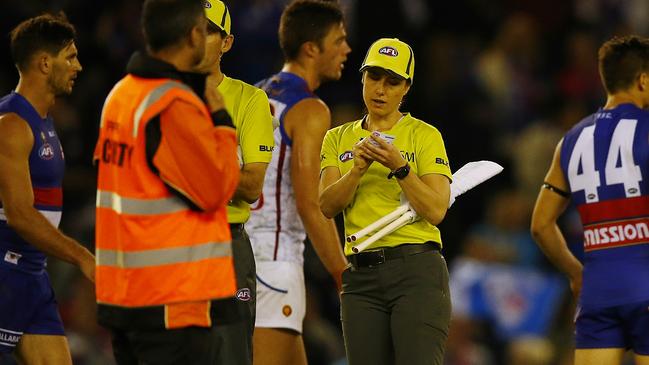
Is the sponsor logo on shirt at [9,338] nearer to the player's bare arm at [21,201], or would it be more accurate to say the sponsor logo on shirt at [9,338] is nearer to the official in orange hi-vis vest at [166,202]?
the player's bare arm at [21,201]

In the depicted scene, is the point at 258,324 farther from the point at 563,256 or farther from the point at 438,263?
the point at 563,256

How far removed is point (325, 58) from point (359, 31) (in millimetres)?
5877

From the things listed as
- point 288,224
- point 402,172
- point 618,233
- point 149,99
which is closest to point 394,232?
point 402,172

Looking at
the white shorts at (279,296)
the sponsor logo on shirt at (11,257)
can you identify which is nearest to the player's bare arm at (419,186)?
the white shorts at (279,296)

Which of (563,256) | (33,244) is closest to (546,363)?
(563,256)

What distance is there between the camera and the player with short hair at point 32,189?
651cm

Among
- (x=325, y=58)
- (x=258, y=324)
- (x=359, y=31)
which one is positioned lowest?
(x=258, y=324)

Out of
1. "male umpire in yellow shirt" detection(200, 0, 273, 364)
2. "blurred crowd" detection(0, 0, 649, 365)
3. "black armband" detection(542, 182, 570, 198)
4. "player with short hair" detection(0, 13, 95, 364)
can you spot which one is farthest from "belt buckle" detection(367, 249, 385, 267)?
"blurred crowd" detection(0, 0, 649, 365)

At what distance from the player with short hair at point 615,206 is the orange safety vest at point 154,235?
263 cm

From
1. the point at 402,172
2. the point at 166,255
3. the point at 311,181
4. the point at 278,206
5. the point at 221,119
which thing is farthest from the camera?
the point at 278,206

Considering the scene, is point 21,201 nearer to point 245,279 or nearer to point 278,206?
point 245,279

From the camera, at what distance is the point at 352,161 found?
6547mm

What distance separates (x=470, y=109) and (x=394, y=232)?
6847mm

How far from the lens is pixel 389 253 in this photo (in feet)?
20.9
